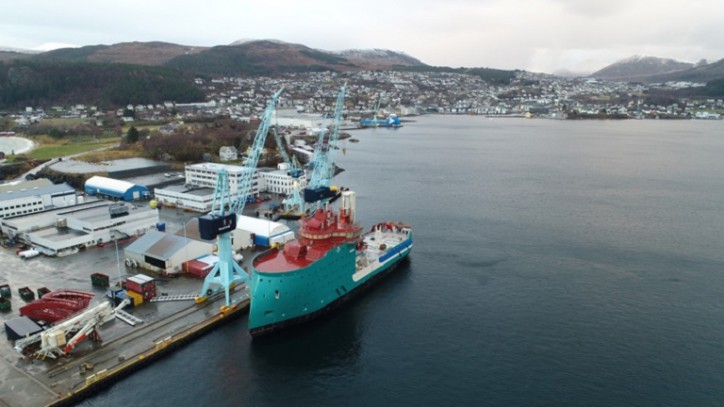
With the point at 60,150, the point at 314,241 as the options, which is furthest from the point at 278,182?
the point at 60,150

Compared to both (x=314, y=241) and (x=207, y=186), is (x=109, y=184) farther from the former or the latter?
(x=314, y=241)

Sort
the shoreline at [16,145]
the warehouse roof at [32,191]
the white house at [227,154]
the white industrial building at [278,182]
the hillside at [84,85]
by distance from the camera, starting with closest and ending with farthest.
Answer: the warehouse roof at [32,191], the white industrial building at [278,182], the white house at [227,154], the shoreline at [16,145], the hillside at [84,85]

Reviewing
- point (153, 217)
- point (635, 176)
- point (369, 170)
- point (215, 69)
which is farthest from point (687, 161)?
point (215, 69)

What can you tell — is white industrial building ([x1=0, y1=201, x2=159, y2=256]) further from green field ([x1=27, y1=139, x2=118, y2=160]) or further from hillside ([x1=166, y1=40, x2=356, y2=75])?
hillside ([x1=166, y1=40, x2=356, y2=75])

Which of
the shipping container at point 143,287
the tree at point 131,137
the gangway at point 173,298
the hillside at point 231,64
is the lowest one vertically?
the gangway at point 173,298

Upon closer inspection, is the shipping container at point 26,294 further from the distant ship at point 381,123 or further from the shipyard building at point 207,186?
the distant ship at point 381,123

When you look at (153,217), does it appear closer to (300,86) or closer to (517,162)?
(517,162)

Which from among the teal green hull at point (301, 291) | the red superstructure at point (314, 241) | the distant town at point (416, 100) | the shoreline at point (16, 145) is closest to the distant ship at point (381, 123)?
the distant town at point (416, 100)
